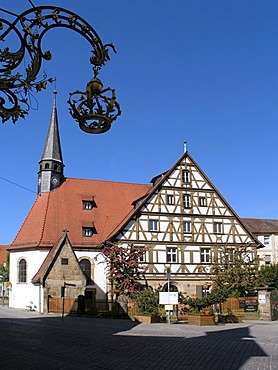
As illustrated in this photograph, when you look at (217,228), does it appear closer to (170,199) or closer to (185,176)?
(170,199)

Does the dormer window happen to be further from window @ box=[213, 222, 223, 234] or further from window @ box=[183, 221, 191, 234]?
window @ box=[213, 222, 223, 234]

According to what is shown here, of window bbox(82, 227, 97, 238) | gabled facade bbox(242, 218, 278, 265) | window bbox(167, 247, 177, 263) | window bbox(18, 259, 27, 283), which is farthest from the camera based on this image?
gabled facade bbox(242, 218, 278, 265)

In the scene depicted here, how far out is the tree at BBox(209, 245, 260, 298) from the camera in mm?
36281

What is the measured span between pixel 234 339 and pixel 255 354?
4.26 m

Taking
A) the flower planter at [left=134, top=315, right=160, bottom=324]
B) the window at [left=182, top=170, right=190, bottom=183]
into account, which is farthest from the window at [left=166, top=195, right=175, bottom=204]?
the flower planter at [left=134, top=315, right=160, bottom=324]

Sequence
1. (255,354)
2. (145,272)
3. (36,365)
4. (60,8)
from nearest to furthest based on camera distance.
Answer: (60,8) < (36,365) < (255,354) < (145,272)

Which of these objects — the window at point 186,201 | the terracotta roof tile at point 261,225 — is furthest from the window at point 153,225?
the terracotta roof tile at point 261,225

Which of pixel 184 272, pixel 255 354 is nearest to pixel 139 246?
pixel 184 272

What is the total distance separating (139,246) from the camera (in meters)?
37.3

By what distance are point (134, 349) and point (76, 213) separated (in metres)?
27.3

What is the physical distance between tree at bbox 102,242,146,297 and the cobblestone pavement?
1473cm

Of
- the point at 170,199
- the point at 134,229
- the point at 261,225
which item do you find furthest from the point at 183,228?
the point at 261,225

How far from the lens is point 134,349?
1373cm

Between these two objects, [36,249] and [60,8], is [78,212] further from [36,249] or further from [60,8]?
[60,8]
